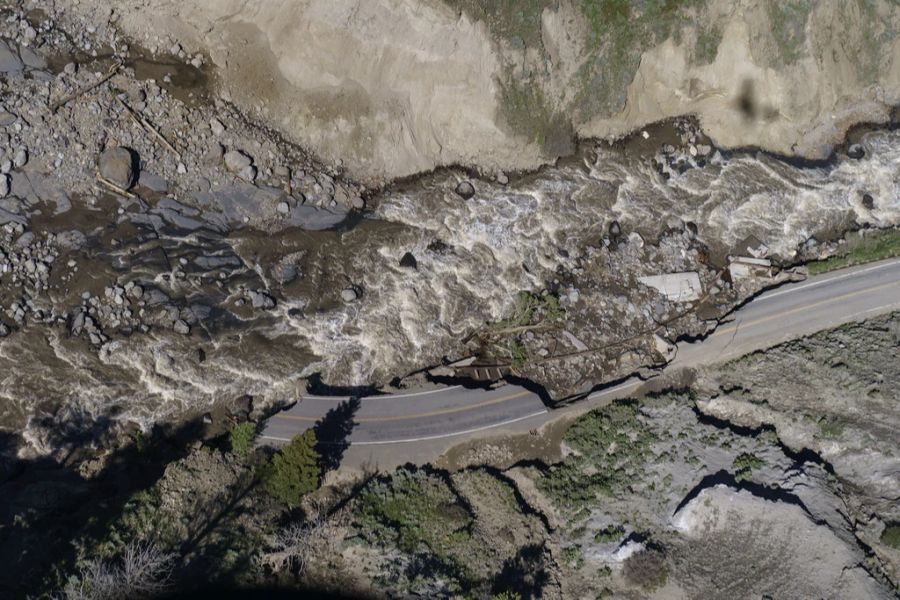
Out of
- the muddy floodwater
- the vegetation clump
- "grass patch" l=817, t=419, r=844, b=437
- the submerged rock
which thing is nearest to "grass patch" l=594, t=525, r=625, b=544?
the vegetation clump

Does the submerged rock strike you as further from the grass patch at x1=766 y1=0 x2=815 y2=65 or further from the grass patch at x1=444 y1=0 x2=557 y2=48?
the grass patch at x1=766 y1=0 x2=815 y2=65

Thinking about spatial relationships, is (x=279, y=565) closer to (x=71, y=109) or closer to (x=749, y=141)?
(x=71, y=109)

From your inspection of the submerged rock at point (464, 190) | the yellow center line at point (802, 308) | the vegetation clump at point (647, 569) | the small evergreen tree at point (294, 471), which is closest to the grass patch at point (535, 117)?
→ the submerged rock at point (464, 190)

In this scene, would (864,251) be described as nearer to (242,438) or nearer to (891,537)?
(891,537)

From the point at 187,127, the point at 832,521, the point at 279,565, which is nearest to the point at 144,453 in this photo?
the point at 279,565

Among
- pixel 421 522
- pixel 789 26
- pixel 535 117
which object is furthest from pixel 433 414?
pixel 789 26
